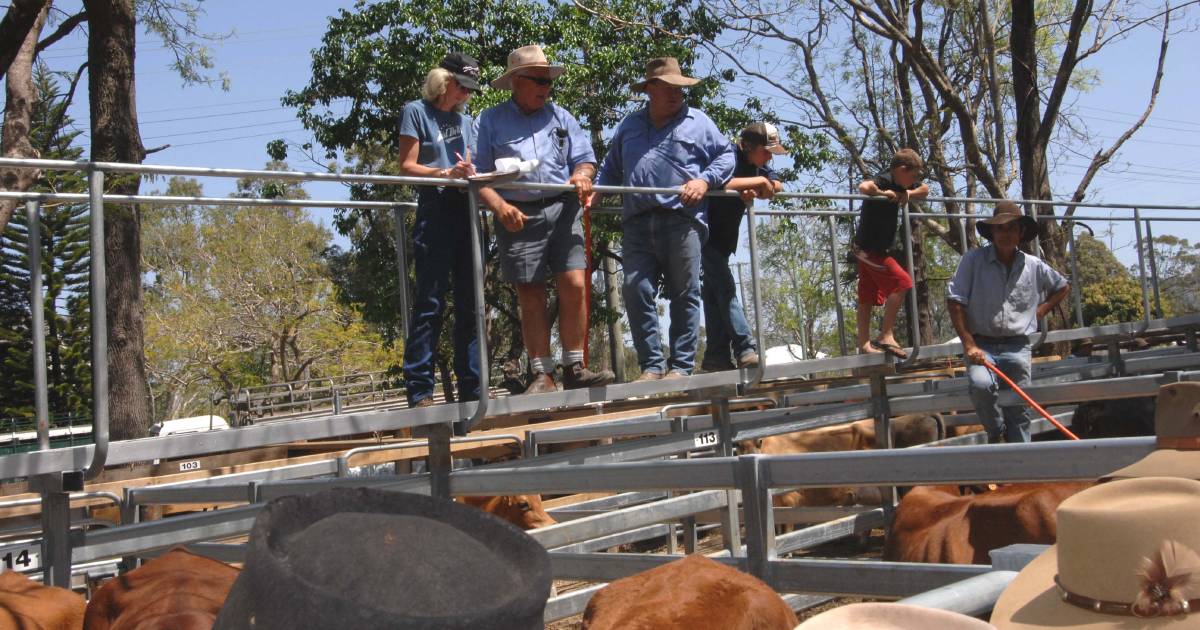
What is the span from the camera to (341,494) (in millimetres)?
1589

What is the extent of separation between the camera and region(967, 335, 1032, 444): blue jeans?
25.1ft

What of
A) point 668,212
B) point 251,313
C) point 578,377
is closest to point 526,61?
point 668,212

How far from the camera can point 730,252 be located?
698cm

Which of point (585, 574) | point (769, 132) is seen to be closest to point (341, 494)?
point (585, 574)

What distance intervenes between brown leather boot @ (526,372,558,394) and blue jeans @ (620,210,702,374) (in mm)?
669

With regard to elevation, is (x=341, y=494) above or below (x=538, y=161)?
below

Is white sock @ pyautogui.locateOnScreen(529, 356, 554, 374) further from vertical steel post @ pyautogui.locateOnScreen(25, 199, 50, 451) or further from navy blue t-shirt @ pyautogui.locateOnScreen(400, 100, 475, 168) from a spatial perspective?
vertical steel post @ pyautogui.locateOnScreen(25, 199, 50, 451)

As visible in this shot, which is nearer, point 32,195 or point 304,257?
point 32,195

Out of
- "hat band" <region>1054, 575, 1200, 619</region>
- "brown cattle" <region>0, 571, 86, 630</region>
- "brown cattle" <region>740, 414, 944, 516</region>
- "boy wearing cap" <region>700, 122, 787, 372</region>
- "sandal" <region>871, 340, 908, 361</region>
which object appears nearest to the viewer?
"hat band" <region>1054, 575, 1200, 619</region>

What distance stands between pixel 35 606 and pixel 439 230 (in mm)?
2518

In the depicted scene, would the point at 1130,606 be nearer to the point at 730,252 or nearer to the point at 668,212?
the point at 668,212

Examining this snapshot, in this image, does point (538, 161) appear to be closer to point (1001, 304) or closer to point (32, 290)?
point (32, 290)

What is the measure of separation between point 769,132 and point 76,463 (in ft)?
14.4

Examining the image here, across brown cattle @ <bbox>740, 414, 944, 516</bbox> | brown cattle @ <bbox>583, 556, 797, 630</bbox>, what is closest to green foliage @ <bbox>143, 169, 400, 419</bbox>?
brown cattle @ <bbox>740, 414, 944, 516</bbox>
